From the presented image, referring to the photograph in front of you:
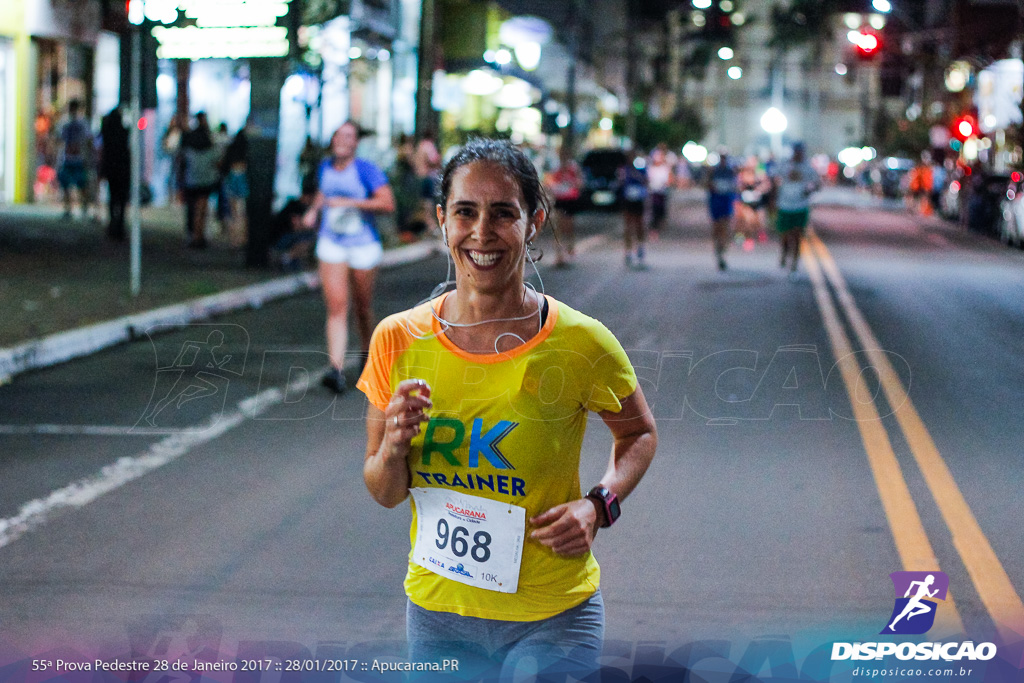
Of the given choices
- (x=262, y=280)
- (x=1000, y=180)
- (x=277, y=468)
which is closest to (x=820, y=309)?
(x=262, y=280)

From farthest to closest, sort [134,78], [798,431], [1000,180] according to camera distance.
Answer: [1000,180] → [134,78] → [798,431]

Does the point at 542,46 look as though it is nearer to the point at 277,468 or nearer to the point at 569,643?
the point at 277,468

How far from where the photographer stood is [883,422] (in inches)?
386

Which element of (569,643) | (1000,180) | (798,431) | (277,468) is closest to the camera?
(569,643)

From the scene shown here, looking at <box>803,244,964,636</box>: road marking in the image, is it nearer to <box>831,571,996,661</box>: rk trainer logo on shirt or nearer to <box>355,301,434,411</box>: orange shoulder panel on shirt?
<box>831,571,996,661</box>: rk trainer logo on shirt

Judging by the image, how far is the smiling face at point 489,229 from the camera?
3.07m

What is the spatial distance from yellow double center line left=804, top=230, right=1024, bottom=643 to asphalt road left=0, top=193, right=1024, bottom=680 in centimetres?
2

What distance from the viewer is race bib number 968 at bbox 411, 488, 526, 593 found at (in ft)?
9.93

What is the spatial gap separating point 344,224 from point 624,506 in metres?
3.65

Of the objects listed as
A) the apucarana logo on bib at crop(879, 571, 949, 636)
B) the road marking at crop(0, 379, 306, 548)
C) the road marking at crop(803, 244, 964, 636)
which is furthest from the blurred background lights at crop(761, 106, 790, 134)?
the apucarana logo on bib at crop(879, 571, 949, 636)

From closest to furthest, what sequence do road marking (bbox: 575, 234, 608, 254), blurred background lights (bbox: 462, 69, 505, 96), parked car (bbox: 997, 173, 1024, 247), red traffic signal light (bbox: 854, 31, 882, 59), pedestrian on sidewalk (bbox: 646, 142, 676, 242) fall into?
road marking (bbox: 575, 234, 608, 254)
parked car (bbox: 997, 173, 1024, 247)
red traffic signal light (bbox: 854, 31, 882, 59)
pedestrian on sidewalk (bbox: 646, 142, 676, 242)
blurred background lights (bbox: 462, 69, 505, 96)

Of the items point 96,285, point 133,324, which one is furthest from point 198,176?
point 133,324

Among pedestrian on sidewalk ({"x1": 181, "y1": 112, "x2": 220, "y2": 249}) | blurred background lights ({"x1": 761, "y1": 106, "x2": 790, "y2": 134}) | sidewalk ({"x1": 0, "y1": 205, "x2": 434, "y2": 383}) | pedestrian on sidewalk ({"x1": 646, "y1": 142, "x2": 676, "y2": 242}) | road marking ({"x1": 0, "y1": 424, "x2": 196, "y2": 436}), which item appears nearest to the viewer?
road marking ({"x1": 0, "y1": 424, "x2": 196, "y2": 436})

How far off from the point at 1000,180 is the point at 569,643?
37918mm
